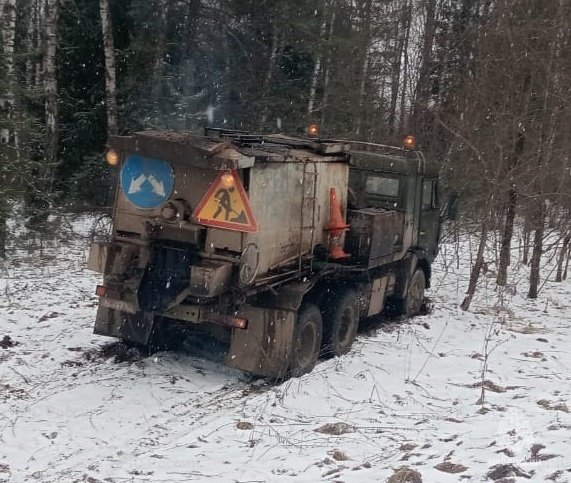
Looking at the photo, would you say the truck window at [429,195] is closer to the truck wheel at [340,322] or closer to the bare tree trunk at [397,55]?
the truck wheel at [340,322]

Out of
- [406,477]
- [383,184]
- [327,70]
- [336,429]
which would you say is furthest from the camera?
[327,70]

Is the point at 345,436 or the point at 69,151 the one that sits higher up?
the point at 69,151

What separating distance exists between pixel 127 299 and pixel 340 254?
112 inches

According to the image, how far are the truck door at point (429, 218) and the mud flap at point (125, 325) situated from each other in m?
5.34

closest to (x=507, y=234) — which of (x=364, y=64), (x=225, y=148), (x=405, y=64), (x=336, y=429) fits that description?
(x=225, y=148)

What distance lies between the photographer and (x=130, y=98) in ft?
63.1

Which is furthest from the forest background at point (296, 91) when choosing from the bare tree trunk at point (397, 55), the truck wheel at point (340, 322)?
the truck wheel at point (340, 322)

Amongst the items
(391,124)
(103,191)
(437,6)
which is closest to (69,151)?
(103,191)

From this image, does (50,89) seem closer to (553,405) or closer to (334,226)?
(334,226)

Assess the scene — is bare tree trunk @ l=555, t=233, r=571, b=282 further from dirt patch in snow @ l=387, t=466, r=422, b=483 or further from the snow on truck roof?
dirt patch in snow @ l=387, t=466, r=422, b=483

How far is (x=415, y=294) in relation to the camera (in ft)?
40.1

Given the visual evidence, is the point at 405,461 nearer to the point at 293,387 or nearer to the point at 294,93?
the point at 293,387

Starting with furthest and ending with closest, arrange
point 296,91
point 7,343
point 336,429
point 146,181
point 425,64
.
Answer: point 425,64, point 296,91, point 7,343, point 146,181, point 336,429

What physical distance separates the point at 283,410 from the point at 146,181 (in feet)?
9.17
